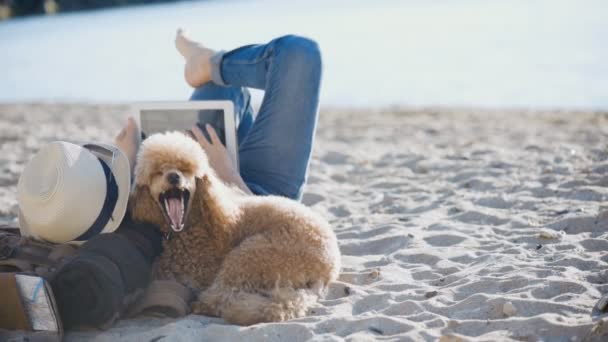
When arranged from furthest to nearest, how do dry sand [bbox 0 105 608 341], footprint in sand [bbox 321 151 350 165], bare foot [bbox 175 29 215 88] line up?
footprint in sand [bbox 321 151 350 165] < bare foot [bbox 175 29 215 88] < dry sand [bbox 0 105 608 341]

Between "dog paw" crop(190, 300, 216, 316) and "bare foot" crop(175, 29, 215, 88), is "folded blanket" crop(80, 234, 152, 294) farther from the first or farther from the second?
"bare foot" crop(175, 29, 215, 88)

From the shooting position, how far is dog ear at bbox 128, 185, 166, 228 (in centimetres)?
340

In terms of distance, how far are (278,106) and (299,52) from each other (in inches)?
13.2

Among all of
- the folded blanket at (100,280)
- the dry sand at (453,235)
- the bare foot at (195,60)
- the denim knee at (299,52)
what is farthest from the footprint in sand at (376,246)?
the folded blanket at (100,280)

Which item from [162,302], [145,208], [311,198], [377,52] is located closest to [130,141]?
[145,208]

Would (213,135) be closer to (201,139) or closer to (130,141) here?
(201,139)

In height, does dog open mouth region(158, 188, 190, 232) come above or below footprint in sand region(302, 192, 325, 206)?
above

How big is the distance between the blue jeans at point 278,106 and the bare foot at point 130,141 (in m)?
0.58

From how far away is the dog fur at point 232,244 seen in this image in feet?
10.7

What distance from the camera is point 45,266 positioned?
10.7ft

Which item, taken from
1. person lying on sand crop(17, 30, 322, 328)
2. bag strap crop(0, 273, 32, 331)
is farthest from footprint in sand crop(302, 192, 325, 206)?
bag strap crop(0, 273, 32, 331)

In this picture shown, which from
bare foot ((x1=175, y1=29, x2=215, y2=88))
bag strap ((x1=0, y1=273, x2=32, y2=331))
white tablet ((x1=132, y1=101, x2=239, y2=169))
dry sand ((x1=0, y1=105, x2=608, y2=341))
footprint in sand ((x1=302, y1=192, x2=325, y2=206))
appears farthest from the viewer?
footprint in sand ((x1=302, y1=192, x2=325, y2=206))

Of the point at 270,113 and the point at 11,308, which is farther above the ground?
the point at 270,113

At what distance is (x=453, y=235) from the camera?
441 centimetres
